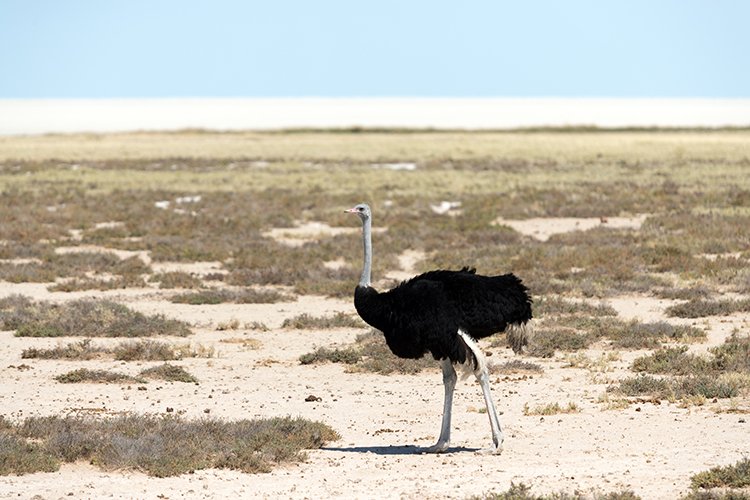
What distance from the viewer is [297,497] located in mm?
9883

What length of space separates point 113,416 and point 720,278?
1385 centimetres

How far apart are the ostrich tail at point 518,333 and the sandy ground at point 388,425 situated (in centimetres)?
88

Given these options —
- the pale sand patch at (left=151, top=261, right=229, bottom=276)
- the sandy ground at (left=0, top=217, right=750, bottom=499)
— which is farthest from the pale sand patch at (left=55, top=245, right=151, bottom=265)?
the sandy ground at (left=0, top=217, right=750, bottom=499)

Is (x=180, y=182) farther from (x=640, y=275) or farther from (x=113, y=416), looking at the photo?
(x=113, y=416)

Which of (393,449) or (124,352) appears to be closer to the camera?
(393,449)

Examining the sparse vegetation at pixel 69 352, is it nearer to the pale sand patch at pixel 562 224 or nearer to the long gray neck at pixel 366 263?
the long gray neck at pixel 366 263

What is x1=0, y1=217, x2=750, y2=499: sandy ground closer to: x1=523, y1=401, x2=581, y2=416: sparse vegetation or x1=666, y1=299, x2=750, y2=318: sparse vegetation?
x1=523, y1=401, x2=581, y2=416: sparse vegetation

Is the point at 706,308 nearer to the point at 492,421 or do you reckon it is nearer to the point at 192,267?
the point at 492,421

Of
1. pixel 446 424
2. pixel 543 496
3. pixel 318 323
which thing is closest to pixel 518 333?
pixel 446 424

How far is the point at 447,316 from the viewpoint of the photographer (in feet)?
36.6

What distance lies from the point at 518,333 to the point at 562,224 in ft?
80.6

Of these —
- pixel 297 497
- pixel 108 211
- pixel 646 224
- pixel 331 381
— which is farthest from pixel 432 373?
pixel 108 211

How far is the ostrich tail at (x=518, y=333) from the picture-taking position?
11680 millimetres

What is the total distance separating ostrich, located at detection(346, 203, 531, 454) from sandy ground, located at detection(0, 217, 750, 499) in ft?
2.27
